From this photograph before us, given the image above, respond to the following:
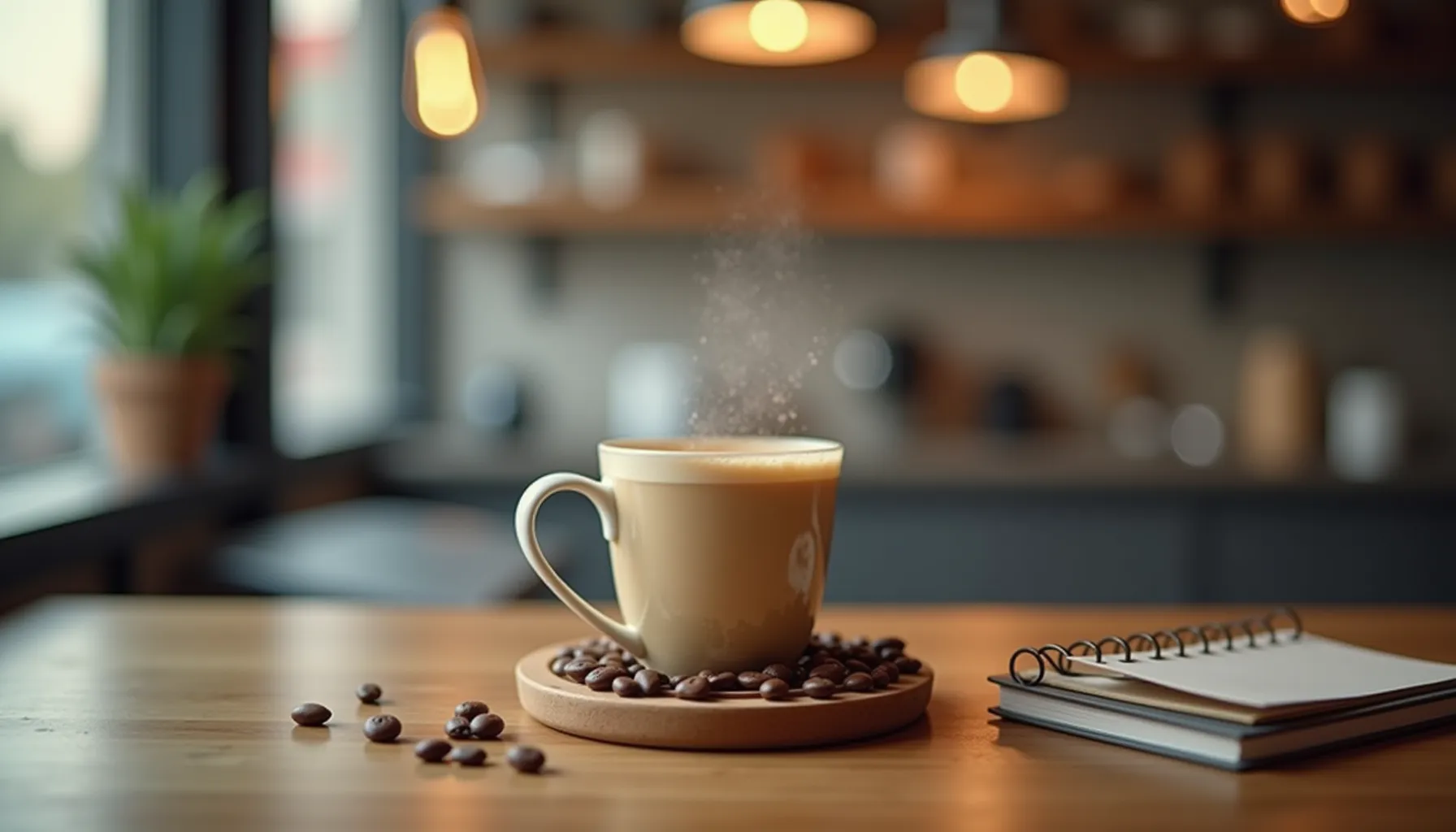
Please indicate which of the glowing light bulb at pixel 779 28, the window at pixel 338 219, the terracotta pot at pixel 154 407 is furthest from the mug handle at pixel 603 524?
the window at pixel 338 219

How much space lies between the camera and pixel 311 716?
953mm

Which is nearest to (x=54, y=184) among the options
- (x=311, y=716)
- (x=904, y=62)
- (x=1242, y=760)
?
(x=311, y=716)

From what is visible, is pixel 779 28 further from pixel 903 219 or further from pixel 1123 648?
pixel 903 219

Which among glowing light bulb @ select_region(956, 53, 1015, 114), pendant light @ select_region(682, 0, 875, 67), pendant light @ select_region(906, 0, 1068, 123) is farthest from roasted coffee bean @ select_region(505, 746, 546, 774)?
glowing light bulb @ select_region(956, 53, 1015, 114)

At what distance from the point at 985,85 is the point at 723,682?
84.5 inches

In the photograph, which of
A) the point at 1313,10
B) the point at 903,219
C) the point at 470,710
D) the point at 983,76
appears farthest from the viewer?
the point at 903,219

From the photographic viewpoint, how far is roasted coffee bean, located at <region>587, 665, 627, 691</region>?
94 cm

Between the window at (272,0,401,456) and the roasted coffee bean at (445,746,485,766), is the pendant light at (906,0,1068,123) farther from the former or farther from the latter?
the roasted coffee bean at (445,746,485,766)

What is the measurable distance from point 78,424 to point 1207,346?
273 centimetres

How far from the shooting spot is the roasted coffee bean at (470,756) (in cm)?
86

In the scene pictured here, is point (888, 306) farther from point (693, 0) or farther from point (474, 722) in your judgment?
point (474, 722)

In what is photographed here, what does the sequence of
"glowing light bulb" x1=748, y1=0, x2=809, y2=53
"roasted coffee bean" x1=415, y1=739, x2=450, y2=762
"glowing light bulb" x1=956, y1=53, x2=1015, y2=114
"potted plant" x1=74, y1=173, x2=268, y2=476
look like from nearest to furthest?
"roasted coffee bean" x1=415, y1=739, x2=450, y2=762 → "glowing light bulb" x1=748, y1=0, x2=809, y2=53 → "potted plant" x1=74, y1=173, x2=268, y2=476 → "glowing light bulb" x1=956, y1=53, x2=1015, y2=114

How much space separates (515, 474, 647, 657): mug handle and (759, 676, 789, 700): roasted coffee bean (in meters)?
0.10

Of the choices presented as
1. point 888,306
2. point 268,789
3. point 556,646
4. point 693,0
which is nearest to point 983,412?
point 888,306
